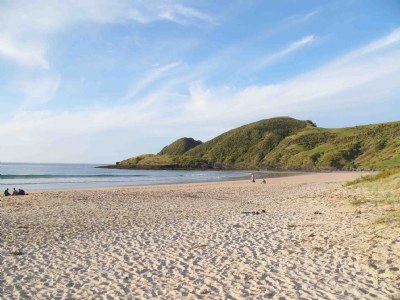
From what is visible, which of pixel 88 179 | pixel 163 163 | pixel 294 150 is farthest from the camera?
pixel 294 150

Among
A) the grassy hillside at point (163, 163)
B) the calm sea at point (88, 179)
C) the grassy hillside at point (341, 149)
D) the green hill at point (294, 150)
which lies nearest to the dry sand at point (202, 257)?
the calm sea at point (88, 179)

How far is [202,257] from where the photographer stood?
29.5 ft

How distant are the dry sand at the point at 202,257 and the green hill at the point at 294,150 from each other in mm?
80025

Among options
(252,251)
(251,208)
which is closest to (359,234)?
(252,251)

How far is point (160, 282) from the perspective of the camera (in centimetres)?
723

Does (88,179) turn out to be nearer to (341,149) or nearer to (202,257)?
(202,257)

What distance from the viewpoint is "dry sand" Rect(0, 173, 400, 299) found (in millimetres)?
6738

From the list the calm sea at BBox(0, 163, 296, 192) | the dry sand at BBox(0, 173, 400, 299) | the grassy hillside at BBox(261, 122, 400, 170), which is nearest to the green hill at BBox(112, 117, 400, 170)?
the grassy hillside at BBox(261, 122, 400, 170)

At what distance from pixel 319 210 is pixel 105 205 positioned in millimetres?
11028

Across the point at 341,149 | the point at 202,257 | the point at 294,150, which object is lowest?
the point at 202,257

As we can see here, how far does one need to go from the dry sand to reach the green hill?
263 ft

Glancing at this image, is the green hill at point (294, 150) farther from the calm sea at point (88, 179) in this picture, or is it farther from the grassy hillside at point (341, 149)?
the calm sea at point (88, 179)

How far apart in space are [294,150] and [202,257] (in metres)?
145

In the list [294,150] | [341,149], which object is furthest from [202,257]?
[294,150]
